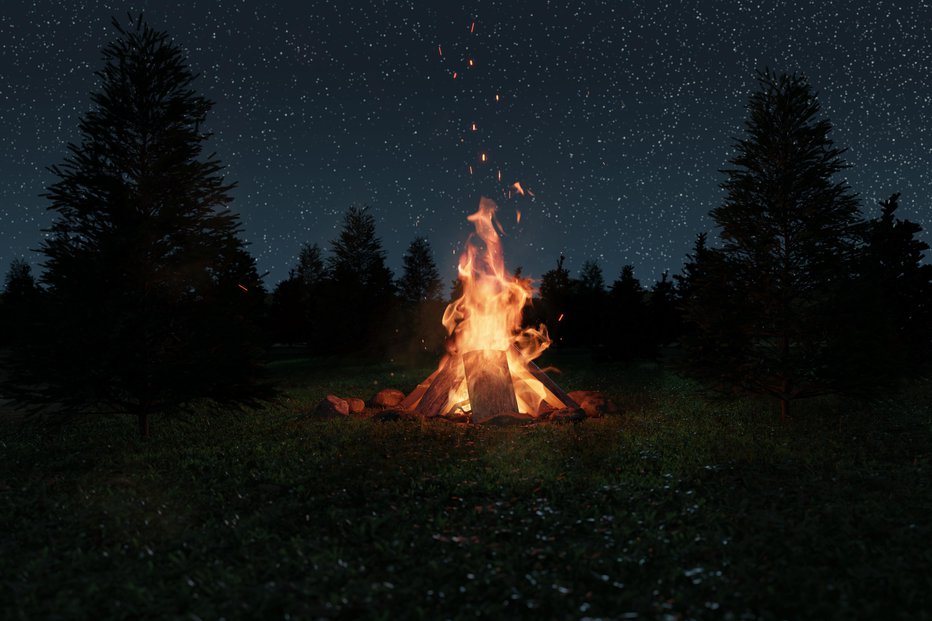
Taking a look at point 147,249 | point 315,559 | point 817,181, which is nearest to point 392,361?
point 147,249

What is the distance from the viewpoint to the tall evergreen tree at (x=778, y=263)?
40.7 ft

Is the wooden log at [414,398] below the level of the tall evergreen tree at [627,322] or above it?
below

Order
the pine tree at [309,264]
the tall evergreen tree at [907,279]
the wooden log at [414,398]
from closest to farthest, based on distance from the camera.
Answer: the wooden log at [414,398] < the tall evergreen tree at [907,279] < the pine tree at [309,264]

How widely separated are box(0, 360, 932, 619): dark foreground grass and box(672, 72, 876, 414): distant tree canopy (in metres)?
1.57

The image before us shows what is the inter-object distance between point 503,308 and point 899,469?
10.2m

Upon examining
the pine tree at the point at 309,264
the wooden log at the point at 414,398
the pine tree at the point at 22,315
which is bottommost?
the wooden log at the point at 414,398

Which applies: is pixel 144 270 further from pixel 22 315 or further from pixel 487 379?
pixel 487 379

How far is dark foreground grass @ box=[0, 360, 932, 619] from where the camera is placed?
17.0 ft

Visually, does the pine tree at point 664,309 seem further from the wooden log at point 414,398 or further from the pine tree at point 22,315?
the pine tree at point 22,315

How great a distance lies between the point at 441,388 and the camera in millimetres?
15977

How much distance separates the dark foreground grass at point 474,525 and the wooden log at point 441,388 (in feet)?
9.07

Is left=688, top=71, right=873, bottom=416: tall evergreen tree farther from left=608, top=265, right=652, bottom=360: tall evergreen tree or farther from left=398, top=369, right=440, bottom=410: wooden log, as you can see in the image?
left=608, top=265, right=652, bottom=360: tall evergreen tree

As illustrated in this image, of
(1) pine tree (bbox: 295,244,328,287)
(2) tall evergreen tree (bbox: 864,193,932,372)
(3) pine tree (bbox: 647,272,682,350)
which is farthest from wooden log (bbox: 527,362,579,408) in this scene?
(1) pine tree (bbox: 295,244,328,287)

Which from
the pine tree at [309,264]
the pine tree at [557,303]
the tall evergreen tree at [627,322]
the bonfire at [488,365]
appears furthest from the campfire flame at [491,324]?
the pine tree at [309,264]
